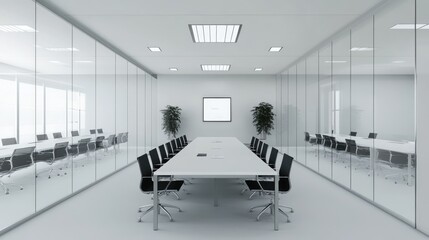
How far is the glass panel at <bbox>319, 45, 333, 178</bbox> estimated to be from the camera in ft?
19.1

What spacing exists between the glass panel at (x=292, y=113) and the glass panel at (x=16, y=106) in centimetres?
696

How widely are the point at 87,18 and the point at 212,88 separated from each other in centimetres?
712

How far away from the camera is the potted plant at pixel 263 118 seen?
10.9 m

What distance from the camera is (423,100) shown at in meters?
3.26

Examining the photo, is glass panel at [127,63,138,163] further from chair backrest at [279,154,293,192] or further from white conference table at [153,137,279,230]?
chair backrest at [279,154,293,192]

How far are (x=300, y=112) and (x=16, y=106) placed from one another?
22.4ft

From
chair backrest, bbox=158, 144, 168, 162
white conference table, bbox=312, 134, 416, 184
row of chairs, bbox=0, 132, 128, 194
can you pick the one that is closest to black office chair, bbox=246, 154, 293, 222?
white conference table, bbox=312, 134, 416, 184

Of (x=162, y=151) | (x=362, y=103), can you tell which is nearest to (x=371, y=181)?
(x=362, y=103)

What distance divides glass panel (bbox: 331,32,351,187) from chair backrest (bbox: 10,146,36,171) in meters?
5.10

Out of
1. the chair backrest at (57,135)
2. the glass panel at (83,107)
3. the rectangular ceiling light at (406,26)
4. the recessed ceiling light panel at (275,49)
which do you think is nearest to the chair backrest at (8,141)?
the chair backrest at (57,135)

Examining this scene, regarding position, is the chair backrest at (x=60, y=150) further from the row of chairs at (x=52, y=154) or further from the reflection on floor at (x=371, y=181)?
the reflection on floor at (x=371, y=181)

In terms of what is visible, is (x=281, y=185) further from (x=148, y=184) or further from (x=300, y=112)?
(x=300, y=112)

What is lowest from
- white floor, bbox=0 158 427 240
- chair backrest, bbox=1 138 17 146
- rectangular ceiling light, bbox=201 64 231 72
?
white floor, bbox=0 158 427 240

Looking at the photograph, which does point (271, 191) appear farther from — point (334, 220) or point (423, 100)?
point (423, 100)
